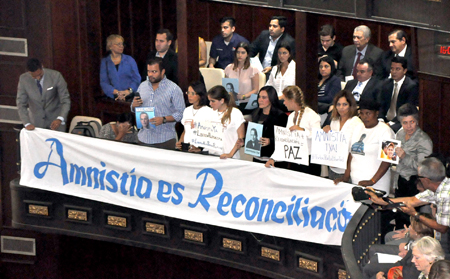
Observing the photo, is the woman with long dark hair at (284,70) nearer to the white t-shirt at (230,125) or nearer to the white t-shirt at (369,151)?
the white t-shirt at (230,125)

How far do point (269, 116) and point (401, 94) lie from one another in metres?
1.54

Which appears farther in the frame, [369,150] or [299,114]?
[299,114]

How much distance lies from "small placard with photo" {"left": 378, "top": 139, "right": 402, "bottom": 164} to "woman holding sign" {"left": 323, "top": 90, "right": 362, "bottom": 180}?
46 centimetres

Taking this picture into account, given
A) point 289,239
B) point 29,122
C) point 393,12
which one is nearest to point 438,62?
point 393,12

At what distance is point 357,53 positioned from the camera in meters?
9.68

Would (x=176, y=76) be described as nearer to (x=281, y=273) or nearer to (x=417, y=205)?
(x=281, y=273)

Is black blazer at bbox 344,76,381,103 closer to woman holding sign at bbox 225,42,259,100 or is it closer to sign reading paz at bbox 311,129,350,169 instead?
sign reading paz at bbox 311,129,350,169

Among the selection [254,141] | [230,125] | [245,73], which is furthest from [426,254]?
[245,73]

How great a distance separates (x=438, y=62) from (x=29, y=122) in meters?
5.77

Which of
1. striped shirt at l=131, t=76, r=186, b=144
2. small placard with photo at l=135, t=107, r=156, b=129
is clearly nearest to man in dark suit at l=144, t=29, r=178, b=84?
striped shirt at l=131, t=76, r=186, b=144

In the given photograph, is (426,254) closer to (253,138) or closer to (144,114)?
(253,138)

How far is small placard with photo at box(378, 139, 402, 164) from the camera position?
716 centimetres

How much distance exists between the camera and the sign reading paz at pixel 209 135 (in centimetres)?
853

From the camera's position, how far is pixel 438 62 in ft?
26.5
